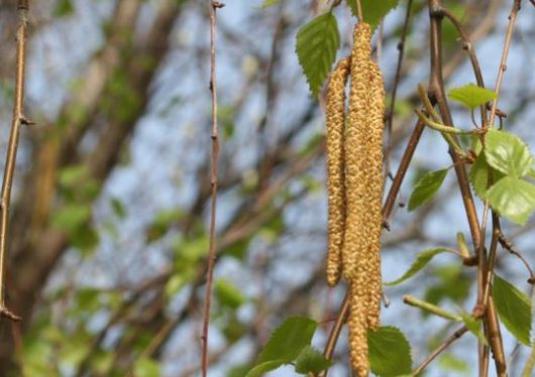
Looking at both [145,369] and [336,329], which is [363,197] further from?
[145,369]

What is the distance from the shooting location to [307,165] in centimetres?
353

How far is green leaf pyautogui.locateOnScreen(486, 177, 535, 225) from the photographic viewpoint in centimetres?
102

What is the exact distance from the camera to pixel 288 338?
3.89 feet

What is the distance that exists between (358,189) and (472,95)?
0.78 ft

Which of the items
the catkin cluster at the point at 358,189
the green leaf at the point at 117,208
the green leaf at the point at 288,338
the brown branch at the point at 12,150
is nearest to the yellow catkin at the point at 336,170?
the catkin cluster at the point at 358,189

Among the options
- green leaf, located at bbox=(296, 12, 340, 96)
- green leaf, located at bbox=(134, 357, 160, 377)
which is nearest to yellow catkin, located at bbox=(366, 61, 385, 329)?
green leaf, located at bbox=(296, 12, 340, 96)

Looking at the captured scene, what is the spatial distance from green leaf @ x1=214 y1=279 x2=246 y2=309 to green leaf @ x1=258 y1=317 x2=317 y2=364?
2.07 metres

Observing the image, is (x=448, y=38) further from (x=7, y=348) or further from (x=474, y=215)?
(x=474, y=215)

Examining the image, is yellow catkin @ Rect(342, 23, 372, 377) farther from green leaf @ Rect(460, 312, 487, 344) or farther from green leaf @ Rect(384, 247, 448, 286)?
green leaf @ Rect(384, 247, 448, 286)

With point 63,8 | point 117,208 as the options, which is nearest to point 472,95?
point 63,8

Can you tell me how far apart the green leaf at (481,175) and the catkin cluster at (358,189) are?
0.49 feet

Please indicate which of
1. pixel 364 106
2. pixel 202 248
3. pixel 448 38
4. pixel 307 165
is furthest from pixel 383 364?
pixel 307 165

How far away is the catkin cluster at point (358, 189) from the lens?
924 millimetres

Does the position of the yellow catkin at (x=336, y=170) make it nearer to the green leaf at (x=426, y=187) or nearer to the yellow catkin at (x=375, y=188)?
the yellow catkin at (x=375, y=188)
